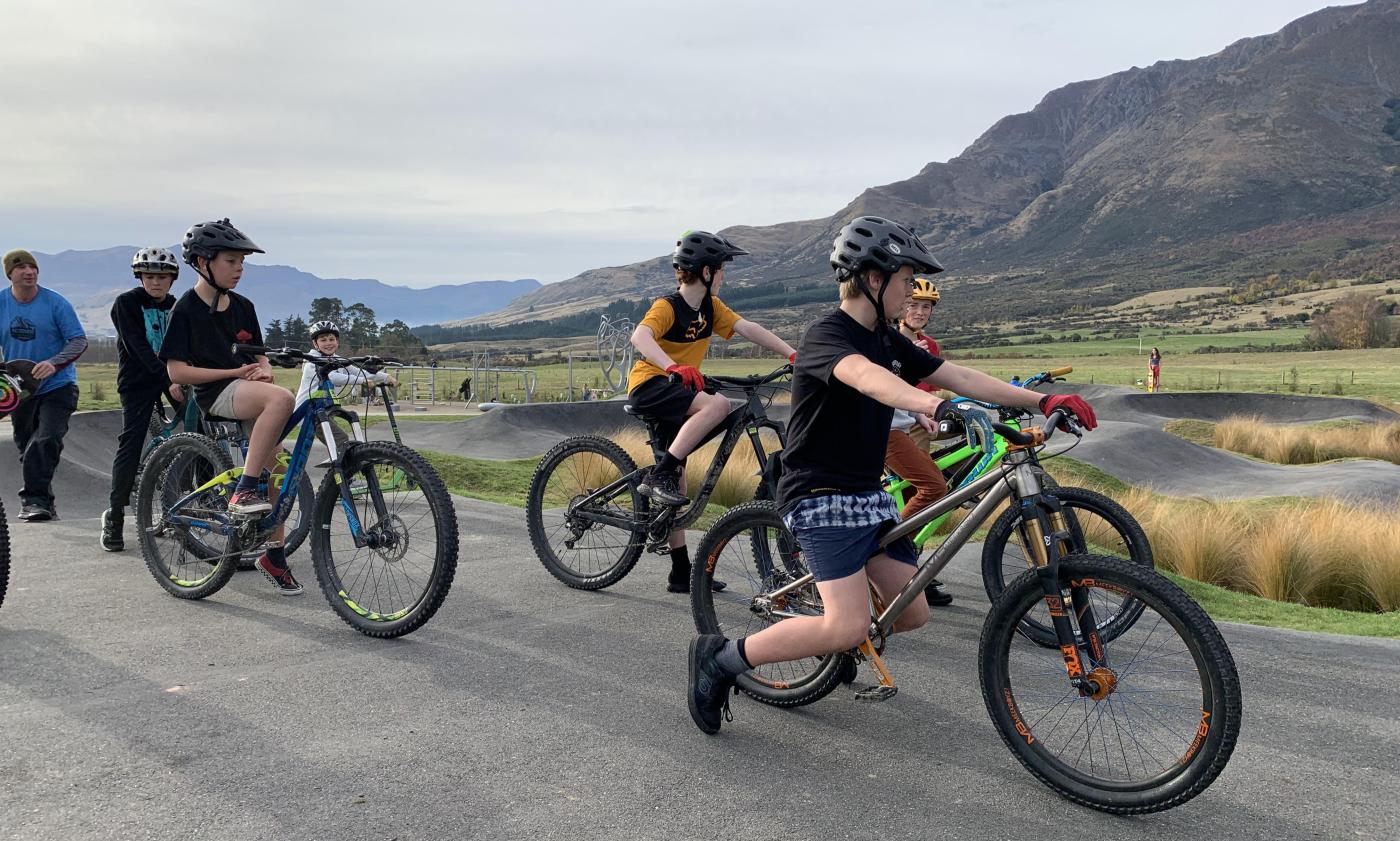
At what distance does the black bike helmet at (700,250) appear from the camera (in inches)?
242

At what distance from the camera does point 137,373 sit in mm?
7453

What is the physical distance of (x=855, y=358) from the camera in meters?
3.54

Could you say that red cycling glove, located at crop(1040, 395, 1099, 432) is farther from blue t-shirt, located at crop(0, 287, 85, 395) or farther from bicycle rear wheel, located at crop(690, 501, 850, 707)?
blue t-shirt, located at crop(0, 287, 85, 395)

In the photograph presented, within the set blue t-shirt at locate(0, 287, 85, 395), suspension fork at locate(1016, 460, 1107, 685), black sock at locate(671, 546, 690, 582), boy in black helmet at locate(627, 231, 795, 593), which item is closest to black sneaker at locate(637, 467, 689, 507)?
boy in black helmet at locate(627, 231, 795, 593)

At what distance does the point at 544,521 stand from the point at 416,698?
8.56ft

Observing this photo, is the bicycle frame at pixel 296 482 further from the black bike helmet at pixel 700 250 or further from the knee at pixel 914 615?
the knee at pixel 914 615

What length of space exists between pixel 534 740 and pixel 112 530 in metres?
4.96

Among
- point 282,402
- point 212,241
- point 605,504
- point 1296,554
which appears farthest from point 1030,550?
point 1296,554

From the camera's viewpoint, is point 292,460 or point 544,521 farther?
point 544,521

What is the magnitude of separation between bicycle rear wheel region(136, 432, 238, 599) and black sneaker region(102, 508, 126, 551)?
50.1 inches

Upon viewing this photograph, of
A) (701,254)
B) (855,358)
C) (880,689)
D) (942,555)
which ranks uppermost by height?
(701,254)

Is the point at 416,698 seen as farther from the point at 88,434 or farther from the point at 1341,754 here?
the point at 88,434

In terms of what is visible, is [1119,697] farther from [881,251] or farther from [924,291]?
[924,291]

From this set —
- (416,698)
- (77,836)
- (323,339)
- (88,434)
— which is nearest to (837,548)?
(416,698)
